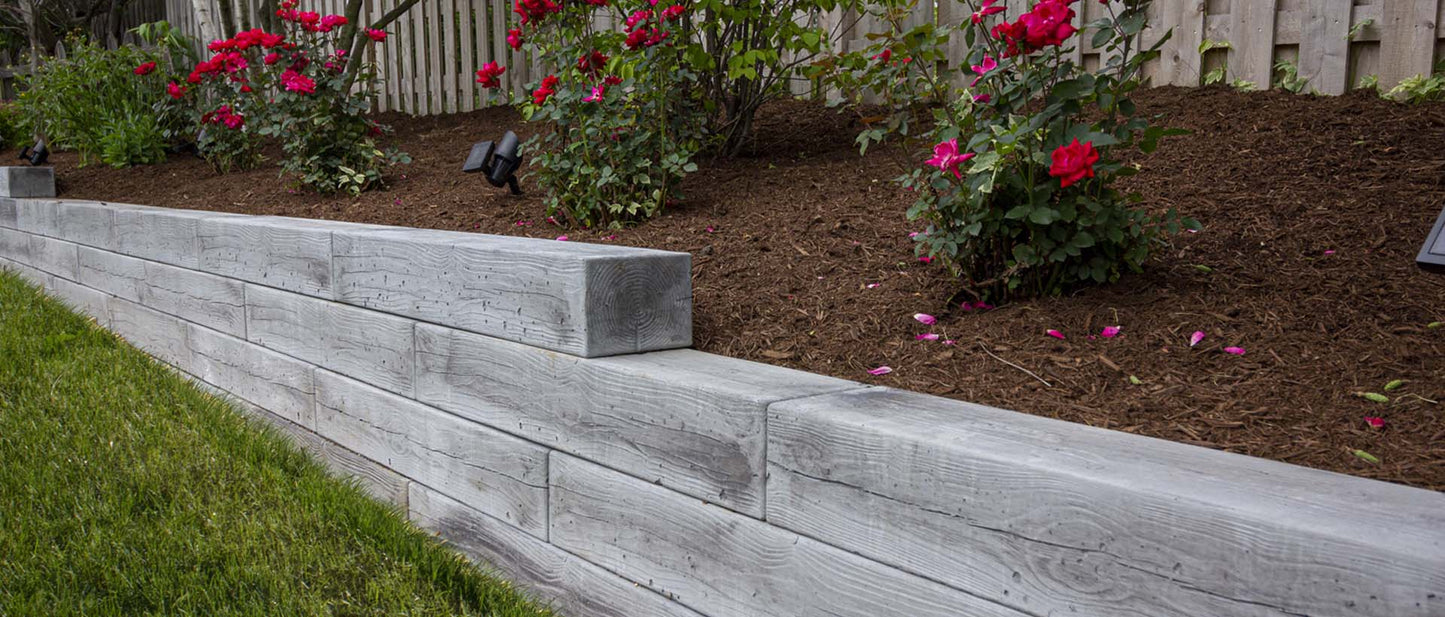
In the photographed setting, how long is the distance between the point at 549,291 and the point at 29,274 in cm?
536

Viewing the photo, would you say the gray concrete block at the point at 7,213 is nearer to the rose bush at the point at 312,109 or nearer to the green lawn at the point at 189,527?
the rose bush at the point at 312,109

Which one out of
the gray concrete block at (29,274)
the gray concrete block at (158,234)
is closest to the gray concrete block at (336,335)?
the gray concrete block at (158,234)

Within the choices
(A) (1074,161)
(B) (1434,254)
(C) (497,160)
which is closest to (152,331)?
(C) (497,160)

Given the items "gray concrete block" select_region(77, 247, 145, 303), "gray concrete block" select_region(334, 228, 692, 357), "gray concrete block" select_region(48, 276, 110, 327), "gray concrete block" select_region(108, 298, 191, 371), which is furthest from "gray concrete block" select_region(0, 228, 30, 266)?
"gray concrete block" select_region(334, 228, 692, 357)

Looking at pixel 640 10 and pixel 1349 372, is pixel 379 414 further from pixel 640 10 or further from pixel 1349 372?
pixel 1349 372

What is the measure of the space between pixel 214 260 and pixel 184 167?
3465 millimetres

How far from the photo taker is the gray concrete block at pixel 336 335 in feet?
8.80

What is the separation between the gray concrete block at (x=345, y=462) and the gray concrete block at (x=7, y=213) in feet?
12.5

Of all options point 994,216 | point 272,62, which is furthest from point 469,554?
point 272,62

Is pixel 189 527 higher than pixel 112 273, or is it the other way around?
pixel 112 273

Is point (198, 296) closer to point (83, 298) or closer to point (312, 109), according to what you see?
point (312, 109)

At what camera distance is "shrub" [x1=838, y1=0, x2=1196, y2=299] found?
6.93 feet

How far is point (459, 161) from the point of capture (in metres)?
5.28

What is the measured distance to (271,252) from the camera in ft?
10.8
